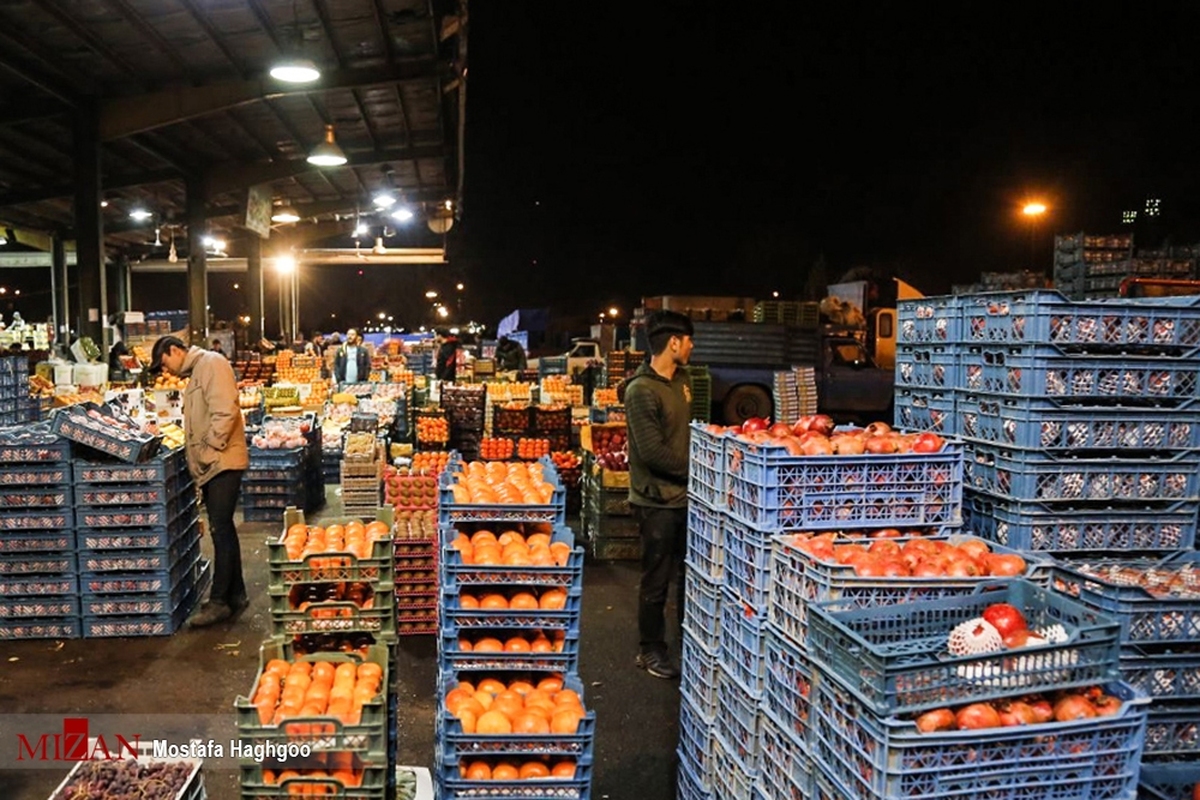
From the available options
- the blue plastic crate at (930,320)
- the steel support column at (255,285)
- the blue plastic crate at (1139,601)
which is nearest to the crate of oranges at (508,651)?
the blue plastic crate at (1139,601)

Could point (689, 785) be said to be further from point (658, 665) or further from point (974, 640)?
point (974, 640)

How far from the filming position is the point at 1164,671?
10.6 feet

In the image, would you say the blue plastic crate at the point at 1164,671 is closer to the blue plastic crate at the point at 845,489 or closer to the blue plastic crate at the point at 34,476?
the blue plastic crate at the point at 845,489

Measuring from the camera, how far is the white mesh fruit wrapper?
269 centimetres

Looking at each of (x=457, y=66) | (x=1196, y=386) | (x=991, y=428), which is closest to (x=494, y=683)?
(x=991, y=428)

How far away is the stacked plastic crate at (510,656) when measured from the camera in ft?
10.8

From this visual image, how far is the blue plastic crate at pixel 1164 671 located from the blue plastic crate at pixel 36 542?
6.73m

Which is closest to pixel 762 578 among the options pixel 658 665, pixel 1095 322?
pixel 1095 322

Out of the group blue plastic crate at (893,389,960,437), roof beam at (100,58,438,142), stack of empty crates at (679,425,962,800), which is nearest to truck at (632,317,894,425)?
roof beam at (100,58,438,142)

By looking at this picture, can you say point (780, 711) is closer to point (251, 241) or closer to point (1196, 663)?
point (1196, 663)

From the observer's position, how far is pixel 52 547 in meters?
6.30

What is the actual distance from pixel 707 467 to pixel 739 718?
4.03 feet

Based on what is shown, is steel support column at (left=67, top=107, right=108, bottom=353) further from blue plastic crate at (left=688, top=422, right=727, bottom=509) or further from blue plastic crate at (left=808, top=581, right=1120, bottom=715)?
blue plastic crate at (left=808, top=581, right=1120, bottom=715)

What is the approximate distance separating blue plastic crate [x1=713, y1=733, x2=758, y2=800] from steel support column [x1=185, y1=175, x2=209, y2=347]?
69.2ft
